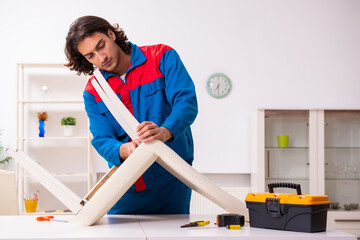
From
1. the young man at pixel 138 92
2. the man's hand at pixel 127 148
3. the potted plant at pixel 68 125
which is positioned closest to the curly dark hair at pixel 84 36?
the young man at pixel 138 92

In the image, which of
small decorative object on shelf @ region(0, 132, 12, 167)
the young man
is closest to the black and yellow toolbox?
the young man

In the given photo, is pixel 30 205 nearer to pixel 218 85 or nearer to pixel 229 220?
pixel 218 85

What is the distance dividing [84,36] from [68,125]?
2.94 metres

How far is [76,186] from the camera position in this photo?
4.73 metres

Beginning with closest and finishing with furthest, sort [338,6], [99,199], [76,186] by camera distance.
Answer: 1. [99,199]
2. [76,186]
3. [338,6]

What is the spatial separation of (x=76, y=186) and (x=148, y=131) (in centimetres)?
355

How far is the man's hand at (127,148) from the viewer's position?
1.55 m

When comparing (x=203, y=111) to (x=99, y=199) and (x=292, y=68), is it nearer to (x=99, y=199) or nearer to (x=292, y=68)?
(x=292, y=68)

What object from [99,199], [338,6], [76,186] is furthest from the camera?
[338,6]

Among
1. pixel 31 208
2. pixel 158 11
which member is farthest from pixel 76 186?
pixel 158 11

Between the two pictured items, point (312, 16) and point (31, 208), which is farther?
point (312, 16)

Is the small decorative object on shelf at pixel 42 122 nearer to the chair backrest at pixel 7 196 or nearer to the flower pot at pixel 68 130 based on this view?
the flower pot at pixel 68 130

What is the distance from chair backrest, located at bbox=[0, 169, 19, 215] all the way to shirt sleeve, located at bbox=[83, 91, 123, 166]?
0.90 meters

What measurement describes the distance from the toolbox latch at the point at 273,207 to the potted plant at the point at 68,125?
3486 mm
